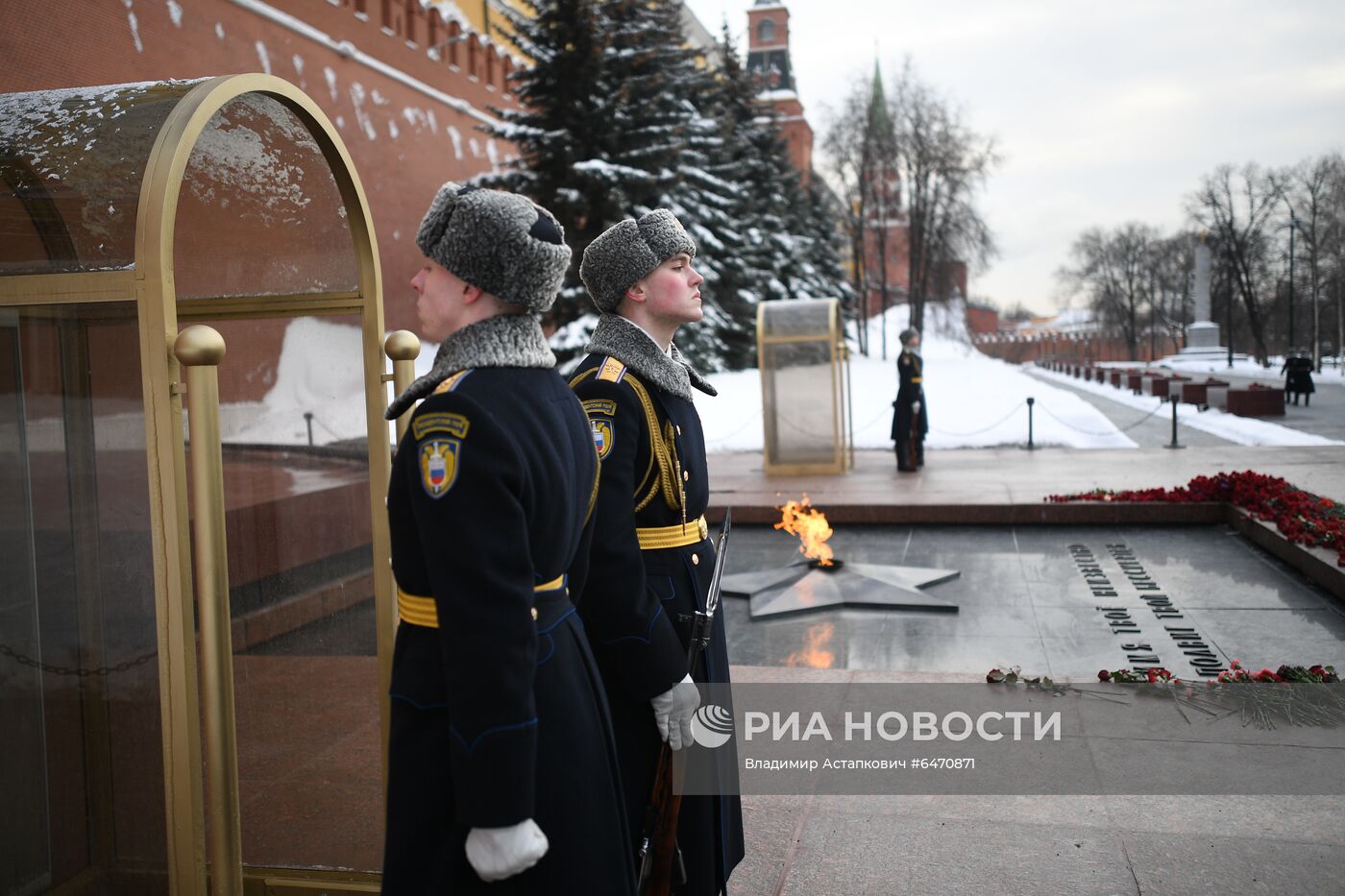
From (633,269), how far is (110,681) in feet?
5.07

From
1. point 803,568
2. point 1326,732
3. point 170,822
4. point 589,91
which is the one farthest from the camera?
point 589,91

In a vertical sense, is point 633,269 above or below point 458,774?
above

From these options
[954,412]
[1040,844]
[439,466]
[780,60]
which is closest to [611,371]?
[439,466]

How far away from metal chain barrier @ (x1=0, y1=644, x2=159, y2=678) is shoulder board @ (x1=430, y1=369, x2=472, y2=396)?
98 centimetres

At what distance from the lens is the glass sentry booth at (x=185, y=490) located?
2.15m

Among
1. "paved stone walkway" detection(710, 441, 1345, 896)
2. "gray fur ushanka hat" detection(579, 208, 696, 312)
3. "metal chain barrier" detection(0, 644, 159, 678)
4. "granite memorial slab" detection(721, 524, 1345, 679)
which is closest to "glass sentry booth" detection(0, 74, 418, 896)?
"metal chain barrier" detection(0, 644, 159, 678)

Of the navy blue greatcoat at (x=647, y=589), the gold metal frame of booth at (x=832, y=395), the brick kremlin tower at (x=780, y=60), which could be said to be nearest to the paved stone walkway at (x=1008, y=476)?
the gold metal frame of booth at (x=832, y=395)

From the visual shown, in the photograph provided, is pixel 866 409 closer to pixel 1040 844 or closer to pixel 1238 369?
pixel 1040 844

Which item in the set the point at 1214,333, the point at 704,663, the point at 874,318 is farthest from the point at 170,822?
the point at 874,318

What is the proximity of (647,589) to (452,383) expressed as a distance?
78 centimetres

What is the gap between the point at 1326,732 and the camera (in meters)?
4.13

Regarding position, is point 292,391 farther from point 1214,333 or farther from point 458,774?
point 1214,333

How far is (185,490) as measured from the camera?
2.17 meters

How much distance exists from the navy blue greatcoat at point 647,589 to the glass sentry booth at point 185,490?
71 centimetres
